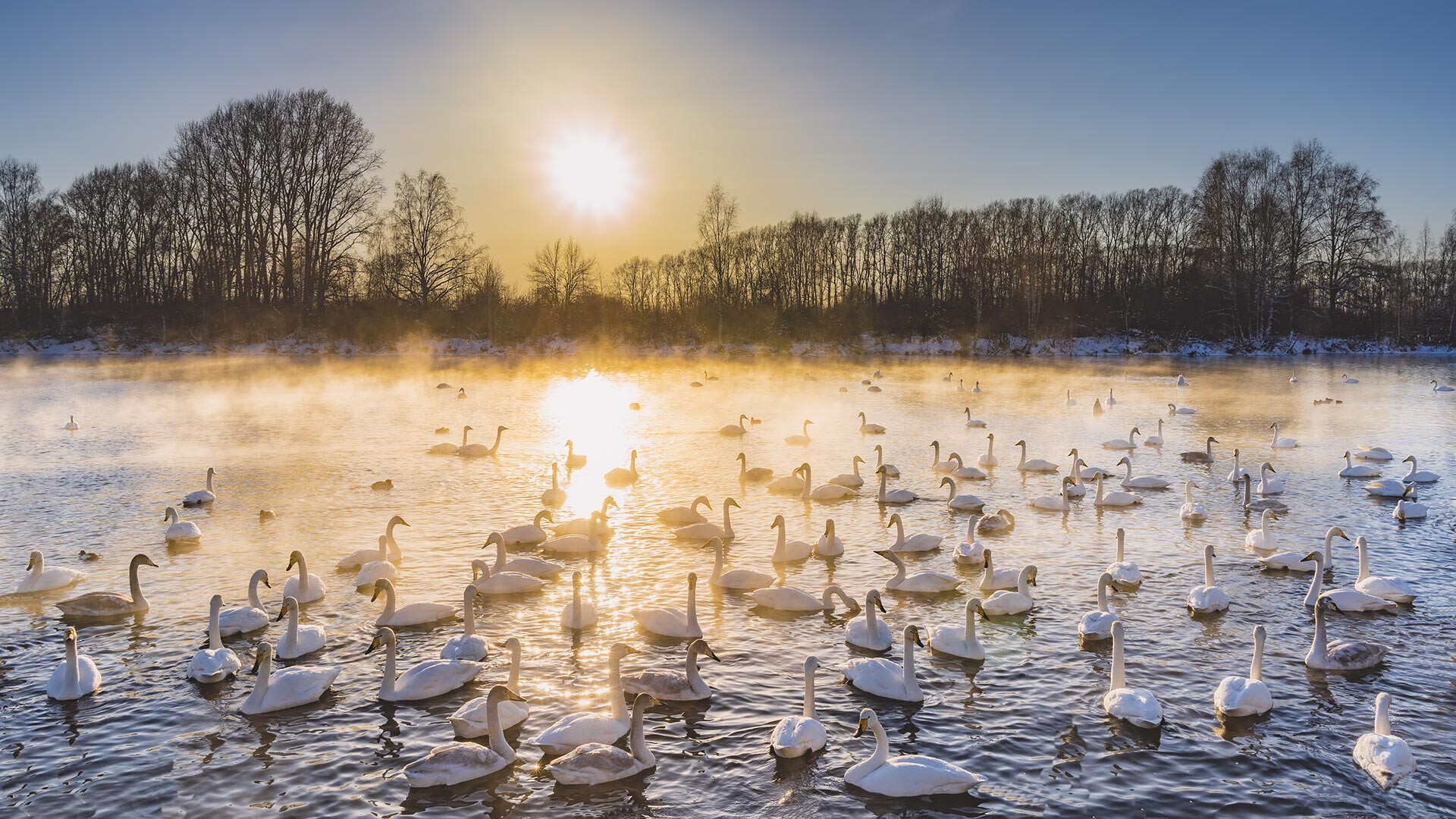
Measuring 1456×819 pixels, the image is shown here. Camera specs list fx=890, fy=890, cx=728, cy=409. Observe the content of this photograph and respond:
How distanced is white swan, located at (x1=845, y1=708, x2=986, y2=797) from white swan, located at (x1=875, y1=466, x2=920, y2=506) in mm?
9844

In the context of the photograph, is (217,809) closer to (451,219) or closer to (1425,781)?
(1425,781)

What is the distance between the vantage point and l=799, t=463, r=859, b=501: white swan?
1678cm

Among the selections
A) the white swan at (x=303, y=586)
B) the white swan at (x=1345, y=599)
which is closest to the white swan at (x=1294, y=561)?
the white swan at (x=1345, y=599)

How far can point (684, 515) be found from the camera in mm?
14547

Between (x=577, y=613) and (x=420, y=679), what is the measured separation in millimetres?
2097

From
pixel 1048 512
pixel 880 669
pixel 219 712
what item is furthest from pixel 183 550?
pixel 1048 512

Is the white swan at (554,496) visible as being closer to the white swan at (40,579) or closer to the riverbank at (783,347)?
the white swan at (40,579)

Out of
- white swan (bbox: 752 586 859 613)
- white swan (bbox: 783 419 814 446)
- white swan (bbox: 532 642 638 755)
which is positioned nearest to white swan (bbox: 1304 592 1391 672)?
white swan (bbox: 752 586 859 613)

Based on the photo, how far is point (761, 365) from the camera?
54.5 m

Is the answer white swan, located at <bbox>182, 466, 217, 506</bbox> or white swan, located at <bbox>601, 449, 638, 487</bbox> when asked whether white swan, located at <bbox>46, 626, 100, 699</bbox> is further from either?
white swan, located at <bbox>601, 449, 638, 487</bbox>

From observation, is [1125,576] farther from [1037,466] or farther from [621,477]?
[621,477]

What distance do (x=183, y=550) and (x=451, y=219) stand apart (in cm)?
5255

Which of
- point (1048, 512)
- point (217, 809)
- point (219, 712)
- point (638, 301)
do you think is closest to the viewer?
point (217, 809)

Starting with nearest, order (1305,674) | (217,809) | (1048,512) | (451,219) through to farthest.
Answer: (217,809) → (1305,674) → (1048,512) → (451,219)
